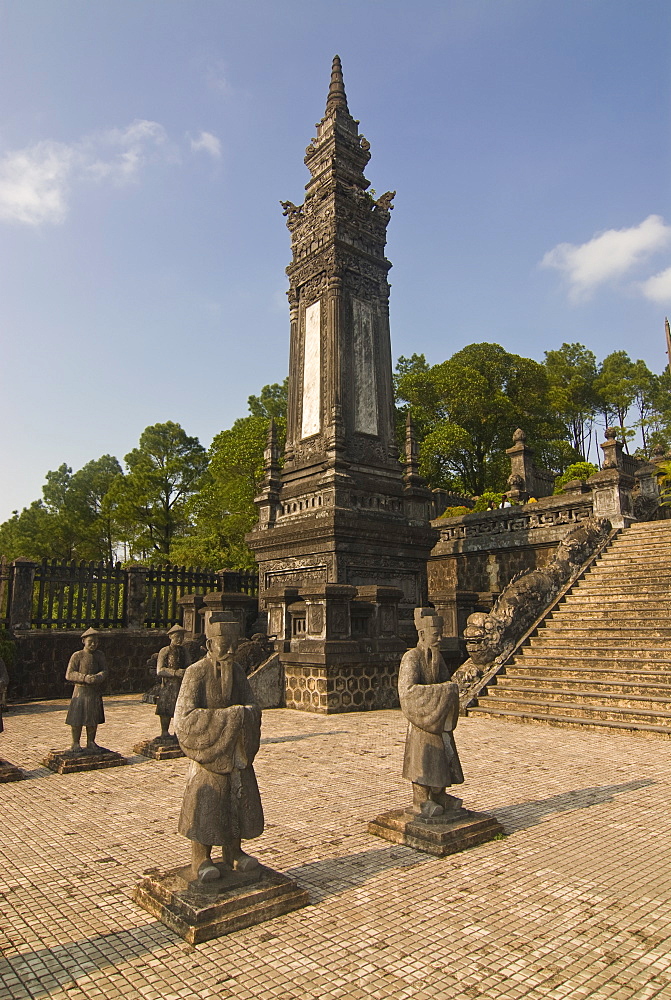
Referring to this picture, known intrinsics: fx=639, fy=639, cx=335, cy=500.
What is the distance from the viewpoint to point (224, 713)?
12.9ft

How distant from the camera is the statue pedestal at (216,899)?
11.6 feet

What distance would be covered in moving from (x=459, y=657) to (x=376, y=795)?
8.10m

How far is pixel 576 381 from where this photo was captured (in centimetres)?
4606

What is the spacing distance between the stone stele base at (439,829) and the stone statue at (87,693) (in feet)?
13.7

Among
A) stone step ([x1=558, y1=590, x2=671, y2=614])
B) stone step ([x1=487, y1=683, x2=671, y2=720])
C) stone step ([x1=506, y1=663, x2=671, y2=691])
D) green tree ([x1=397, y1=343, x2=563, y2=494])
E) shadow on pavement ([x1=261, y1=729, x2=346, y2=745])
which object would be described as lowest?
shadow on pavement ([x1=261, y1=729, x2=346, y2=745])

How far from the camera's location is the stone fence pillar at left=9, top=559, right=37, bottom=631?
13859 mm

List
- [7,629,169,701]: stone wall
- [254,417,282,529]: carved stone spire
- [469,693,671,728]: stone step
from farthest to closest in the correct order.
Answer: [254,417,282,529]: carved stone spire
[7,629,169,701]: stone wall
[469,693,671,728]: stone step

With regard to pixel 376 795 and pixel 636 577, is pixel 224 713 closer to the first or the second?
pixel 376 795

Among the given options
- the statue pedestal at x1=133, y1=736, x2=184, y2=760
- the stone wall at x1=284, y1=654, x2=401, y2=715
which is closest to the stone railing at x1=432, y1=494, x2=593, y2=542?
the stone wall at x1=284, y1=654, x2=401, y2=715

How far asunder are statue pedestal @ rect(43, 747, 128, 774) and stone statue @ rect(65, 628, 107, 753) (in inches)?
2.6

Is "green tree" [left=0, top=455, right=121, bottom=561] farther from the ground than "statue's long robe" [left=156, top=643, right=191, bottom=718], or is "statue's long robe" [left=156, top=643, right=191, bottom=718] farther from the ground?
"green tree" [left=0, top=455, right=121, bottom=561]

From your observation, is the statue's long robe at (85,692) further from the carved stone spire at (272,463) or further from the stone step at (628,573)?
the stone step at (628,573)

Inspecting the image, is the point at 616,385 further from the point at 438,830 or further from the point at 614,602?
the point at 438,830

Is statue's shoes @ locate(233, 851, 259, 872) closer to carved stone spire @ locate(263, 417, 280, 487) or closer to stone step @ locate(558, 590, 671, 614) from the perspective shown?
stone step @ locate(558, 590, 671, 614)
